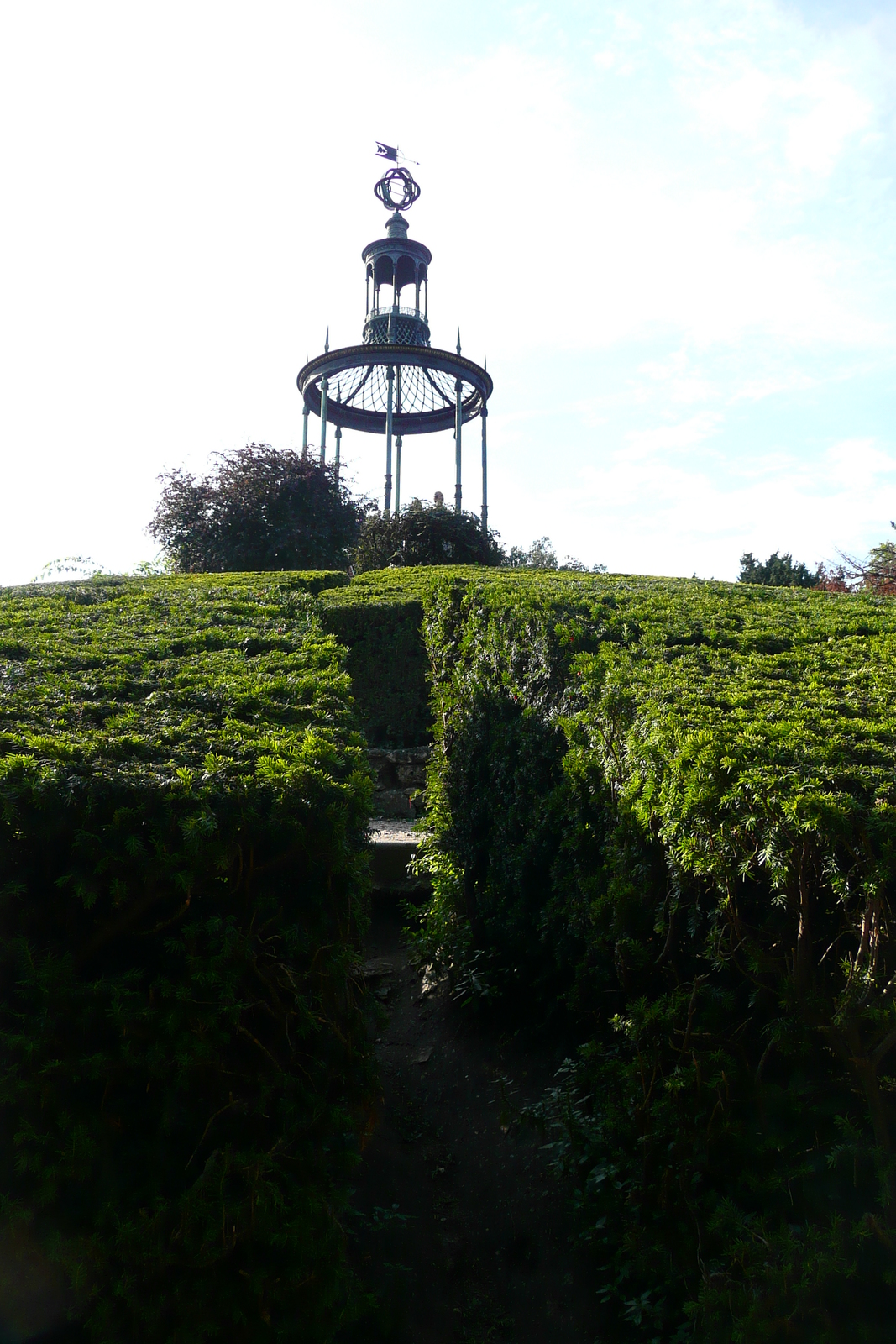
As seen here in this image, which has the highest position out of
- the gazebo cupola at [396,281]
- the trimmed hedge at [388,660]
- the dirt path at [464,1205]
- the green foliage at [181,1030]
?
the gazebo cupola at [396,281]

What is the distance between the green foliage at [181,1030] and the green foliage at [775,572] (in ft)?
68.4

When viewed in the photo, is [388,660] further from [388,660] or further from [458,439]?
[458,439]

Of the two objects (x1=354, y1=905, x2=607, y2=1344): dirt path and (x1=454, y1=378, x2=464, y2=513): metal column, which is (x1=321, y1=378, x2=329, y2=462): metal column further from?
(x1=354, y1=905, x2=607, y2=1344): dirt path

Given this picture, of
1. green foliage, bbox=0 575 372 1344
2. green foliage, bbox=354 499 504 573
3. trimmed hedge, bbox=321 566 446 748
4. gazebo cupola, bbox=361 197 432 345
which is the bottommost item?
green foliage, bbox=0 575 372 1344

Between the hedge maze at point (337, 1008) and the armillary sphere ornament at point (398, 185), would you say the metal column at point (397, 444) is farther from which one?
the hedge maze at point (337, 1008)

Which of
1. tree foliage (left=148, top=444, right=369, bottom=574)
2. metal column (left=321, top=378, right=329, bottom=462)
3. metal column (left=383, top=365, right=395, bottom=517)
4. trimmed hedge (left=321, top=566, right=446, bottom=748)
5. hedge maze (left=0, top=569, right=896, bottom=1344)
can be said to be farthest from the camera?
metal column (left=321, top=378, right=329, bottom=462)

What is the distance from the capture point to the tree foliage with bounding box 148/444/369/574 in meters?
14.8

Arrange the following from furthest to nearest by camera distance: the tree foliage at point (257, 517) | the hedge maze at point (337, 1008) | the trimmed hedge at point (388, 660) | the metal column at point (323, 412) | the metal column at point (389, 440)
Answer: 1. the metal column at point (323, 412)
2. the metal column at point (389, 440)
3. the tree foliage at point (257, 517)
4. the trimmed hedge at point (388, 660)
5. the hedge maze at point (337, 1008)

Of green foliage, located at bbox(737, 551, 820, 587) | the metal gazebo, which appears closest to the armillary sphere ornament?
the metal gazebo

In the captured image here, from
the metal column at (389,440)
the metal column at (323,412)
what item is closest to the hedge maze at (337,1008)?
the metal column at (389,440)

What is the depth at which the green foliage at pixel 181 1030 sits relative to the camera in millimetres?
2234

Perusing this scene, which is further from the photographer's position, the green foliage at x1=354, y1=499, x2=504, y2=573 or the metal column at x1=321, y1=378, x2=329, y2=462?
the metal column at x1=321, y1=378, x2=329, y2=462

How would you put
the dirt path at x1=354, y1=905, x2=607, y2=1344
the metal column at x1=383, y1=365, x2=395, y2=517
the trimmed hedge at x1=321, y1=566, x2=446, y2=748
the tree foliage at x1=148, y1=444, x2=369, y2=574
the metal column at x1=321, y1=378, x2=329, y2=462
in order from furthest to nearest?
1. the metal column at x1=321, y1=378, x2=329, y2=462
2. the metal column at x1=383, y1=365, x2=395, y2=517
3. the tree foliage at x1=148, y1=444, x2=369, y2=574
4. the trimmed hedge at x1=321, y1=566, x2=446, y2=748
5. the dirt path at x1=354, y1=905, x2=607, y2=1344

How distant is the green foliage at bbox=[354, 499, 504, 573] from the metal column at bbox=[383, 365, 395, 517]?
2.24m
